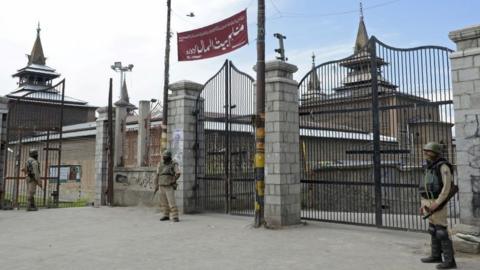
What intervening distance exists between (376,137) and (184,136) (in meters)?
5.36

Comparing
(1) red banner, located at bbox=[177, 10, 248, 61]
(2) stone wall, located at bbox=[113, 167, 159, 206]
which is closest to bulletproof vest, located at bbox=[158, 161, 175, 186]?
(2) stone wall, located at bbox=[113, 167, 159, 206]

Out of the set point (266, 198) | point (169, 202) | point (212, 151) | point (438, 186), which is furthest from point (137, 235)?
point (438, 186)

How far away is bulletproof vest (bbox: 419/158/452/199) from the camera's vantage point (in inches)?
220

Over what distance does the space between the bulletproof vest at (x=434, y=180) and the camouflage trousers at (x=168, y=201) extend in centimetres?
604

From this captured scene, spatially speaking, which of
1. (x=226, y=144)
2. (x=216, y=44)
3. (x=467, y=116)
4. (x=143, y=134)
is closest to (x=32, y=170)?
(x=143, y=134)

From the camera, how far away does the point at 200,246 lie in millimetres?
7047

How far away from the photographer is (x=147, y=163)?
13.6 metres

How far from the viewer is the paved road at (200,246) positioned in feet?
18.9

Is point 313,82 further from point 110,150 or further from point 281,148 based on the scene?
point 110,150

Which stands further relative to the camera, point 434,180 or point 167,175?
point 167,175

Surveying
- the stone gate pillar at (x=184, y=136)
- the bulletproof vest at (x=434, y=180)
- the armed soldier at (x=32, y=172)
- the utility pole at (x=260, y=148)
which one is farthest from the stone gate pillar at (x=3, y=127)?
the bulletproof vest at (x=434, y=180)

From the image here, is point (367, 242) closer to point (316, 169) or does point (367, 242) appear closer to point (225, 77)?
point (316, 169)

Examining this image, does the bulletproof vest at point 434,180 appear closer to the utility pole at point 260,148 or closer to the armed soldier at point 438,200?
the armed soldier at point 438,200

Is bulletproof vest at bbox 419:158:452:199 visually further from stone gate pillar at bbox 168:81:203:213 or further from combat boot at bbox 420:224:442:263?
stone gate pillar at bbox 168:81:203:213
